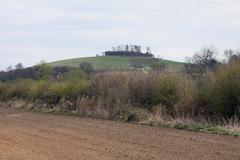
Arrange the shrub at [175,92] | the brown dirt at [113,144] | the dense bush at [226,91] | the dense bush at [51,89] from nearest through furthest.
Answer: the brown dirt at [113,144] → the dense bush at [226,91] → the shrub at [175,92] → the dense bush at [51,89]

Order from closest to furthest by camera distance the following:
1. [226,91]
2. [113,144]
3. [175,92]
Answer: [113,144]
[226,91]
[175,92]

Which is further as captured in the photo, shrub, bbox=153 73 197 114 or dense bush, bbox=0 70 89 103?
dense bush, bbox=0 70 89 103

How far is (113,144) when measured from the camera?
18.3 m

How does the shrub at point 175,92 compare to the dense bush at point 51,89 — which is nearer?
the shrub at point 175,92

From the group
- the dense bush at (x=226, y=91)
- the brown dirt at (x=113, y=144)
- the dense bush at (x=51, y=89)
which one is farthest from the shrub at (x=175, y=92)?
the dense bush at (x=51, y=89)

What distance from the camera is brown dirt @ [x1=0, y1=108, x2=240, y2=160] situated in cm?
1548

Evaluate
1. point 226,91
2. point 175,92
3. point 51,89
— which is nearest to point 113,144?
point 226,91

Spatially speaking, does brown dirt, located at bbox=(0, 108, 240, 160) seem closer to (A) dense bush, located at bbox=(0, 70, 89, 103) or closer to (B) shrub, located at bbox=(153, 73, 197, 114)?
(B) shrub, located at bbox=(153, 73, 197, 114)

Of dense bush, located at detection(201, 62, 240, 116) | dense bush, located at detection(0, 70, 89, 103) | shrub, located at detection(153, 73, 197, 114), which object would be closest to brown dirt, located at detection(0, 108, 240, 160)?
dense bush, located at detection(201, 62, 240, 116)

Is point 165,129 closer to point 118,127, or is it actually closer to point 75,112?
point 118,127

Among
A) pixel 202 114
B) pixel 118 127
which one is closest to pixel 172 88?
pixel 202 114

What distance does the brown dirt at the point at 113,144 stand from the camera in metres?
15.5

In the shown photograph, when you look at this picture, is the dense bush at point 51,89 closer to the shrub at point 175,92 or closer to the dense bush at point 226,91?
the shrub at point 175,92

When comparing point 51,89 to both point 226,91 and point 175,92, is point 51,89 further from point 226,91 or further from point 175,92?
point 226,91
